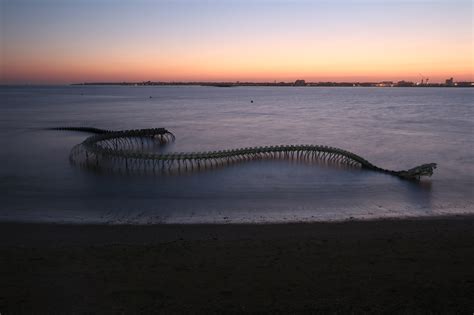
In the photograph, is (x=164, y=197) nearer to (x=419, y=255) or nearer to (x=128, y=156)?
(x=128, y=156)

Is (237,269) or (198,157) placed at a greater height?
(198,157)

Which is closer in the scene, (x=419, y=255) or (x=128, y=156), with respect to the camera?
(x=419, y=255)

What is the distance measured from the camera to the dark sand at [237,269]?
23.6 ft

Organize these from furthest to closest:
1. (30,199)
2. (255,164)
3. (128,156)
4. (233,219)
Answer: (255,164) < (128,156) < (30,199) < (233,219)

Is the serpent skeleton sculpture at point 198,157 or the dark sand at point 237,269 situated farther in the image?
the serpent skeleton sculpture at point 198,157

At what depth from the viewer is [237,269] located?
8.91m

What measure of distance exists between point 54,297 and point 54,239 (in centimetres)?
478

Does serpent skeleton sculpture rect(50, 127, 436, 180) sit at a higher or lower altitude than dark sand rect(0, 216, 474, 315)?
higher

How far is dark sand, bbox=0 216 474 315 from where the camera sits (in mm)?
7184

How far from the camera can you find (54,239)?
11664mm

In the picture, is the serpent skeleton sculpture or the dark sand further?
the serpent skeleton sculpture

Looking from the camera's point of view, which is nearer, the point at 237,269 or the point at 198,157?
the point at 237,269

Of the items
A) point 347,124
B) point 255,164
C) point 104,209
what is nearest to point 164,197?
point 104,209

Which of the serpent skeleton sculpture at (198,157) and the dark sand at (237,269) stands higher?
the serpent skeleton sculpture at (198,157)
